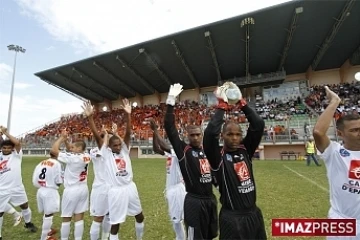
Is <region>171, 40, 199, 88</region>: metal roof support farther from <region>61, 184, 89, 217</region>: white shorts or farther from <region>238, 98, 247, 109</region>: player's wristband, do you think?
<region>238, 98, 247, 109</region>: player's wristband

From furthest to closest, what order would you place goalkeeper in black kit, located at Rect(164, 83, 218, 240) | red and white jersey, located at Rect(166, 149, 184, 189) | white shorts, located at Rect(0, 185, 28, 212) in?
white shorts, located at Rect(0, 185, 28, 212) → red and white jersey, located at Rect(166, 149, 184, 189) → goalkeeper in black kit, located at Rect(164, 83, 218, 240)

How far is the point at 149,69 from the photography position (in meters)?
31.3

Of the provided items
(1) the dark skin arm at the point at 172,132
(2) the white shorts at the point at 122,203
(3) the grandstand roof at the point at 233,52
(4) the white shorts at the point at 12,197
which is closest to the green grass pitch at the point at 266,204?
(4) the white shorts at the point at 12,197

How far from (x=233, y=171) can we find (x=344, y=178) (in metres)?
1.13

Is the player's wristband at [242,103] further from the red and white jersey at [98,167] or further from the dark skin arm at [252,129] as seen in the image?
the red and white jersey at [98,167]

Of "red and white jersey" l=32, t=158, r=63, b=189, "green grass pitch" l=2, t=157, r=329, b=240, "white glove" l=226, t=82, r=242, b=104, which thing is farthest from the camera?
"green grass pitch" l=2, t=157, r=329, b=240

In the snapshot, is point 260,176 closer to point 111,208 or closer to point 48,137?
point 111,208

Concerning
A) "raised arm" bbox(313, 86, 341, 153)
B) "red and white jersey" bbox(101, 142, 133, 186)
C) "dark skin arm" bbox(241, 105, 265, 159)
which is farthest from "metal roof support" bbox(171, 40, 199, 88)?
"raised arm" bbox(313, 86, 341, 153)

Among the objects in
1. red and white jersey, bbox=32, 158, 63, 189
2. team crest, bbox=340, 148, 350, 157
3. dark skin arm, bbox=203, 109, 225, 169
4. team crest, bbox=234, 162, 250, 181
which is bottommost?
red and white jersey, bbox=32, 158, 63, 189

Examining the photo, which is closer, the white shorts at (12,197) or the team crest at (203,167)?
the team crest at (203,167)

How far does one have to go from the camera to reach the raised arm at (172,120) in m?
3.47

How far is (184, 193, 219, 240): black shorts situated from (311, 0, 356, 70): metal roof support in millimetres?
20731

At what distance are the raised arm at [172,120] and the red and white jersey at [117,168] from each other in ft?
4.80

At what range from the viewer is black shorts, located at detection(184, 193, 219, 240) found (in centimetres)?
363
